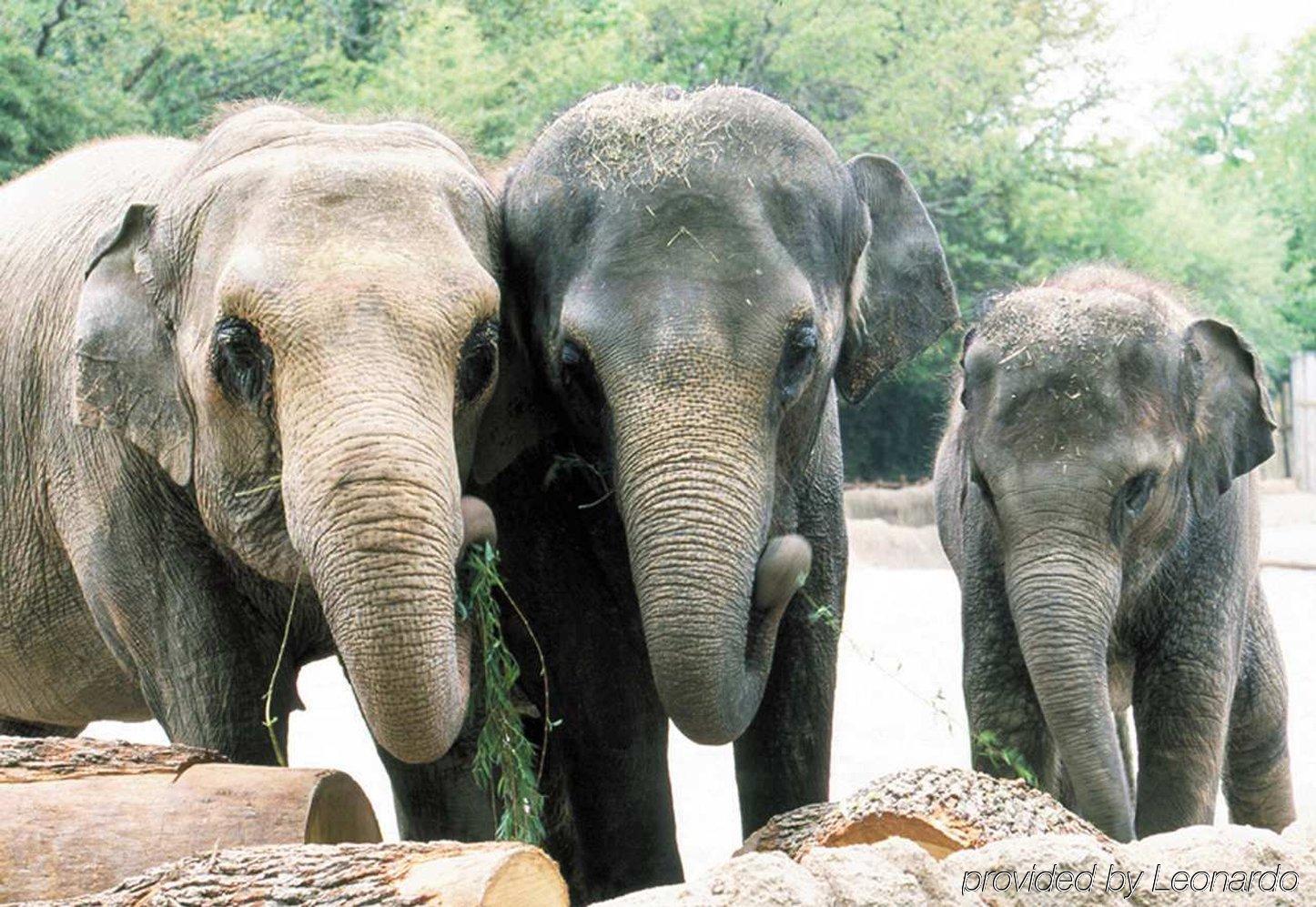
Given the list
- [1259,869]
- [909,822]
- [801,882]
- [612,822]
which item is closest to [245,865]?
[801,882]

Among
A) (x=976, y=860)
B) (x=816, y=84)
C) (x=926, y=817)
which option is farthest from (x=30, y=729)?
(x=816, y=84)

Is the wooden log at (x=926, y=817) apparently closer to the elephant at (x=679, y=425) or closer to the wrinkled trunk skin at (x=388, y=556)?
the elephant at (x=679, y=425)

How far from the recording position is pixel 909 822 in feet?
14.5

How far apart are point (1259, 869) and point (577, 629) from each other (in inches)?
90.5

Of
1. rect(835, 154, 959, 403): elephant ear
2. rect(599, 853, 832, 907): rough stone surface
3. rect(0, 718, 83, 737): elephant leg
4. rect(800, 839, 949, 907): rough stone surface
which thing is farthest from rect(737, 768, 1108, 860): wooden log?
rect(0, 718, 83, 737): elephant leg

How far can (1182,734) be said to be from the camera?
6488 mm

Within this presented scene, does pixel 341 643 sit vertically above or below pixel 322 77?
below

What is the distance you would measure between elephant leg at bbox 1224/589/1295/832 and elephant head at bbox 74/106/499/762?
3688 millimetres

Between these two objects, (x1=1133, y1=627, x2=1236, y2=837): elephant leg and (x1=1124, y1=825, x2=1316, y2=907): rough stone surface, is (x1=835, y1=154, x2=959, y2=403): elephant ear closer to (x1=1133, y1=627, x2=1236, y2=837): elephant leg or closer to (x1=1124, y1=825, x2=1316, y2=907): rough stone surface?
(x1=1133, y1=627, x2=1236, y2=837): elephant leg

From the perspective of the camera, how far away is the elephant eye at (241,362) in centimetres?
452

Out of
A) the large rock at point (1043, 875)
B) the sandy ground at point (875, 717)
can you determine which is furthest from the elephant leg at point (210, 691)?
the large rock at point (1043, 875)

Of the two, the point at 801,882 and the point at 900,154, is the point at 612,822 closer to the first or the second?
the point at 801,882

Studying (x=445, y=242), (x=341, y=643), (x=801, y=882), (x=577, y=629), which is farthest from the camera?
(x=577, y=629)

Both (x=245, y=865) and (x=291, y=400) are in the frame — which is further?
(x=291, y=400)
